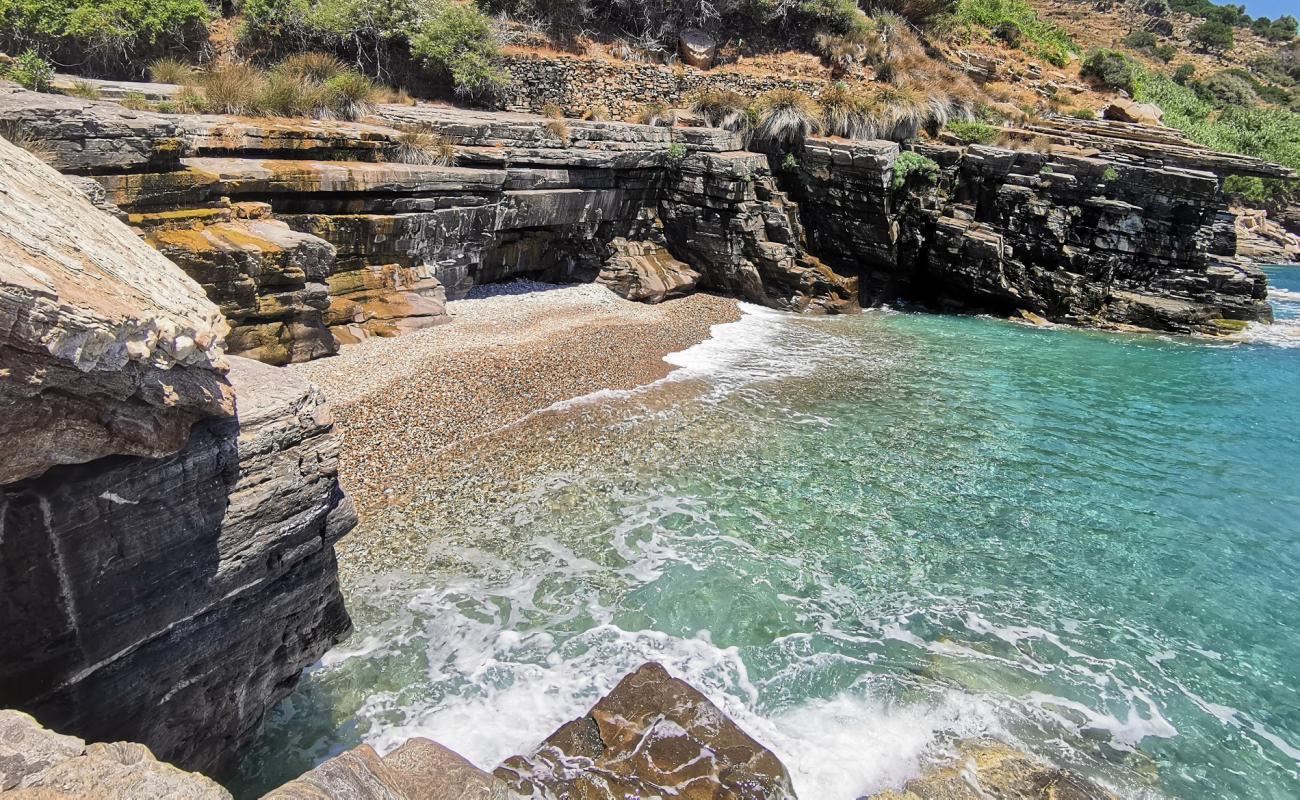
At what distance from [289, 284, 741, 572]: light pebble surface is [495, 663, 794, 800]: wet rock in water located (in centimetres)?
352

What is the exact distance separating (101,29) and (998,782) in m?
23.1

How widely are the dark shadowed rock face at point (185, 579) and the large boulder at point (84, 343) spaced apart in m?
0.22

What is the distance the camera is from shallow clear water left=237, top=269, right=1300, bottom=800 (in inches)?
221

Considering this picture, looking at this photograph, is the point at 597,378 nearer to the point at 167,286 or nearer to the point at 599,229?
the point at 599,229

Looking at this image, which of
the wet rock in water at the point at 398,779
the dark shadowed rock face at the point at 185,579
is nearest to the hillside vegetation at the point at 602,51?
the dark shadowed rock face at the point at 185,579

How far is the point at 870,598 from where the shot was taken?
7293 millimetres

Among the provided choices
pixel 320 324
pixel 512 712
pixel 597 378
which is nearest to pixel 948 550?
pixel 512 712

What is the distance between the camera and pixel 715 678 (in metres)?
6.13

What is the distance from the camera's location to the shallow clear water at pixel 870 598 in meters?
5.62

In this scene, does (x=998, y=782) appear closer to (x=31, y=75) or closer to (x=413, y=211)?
(x=413, y=211)

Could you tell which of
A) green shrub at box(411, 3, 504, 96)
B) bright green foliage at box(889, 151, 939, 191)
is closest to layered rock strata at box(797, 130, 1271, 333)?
bright green foliage at box(889, 151, 939, 191)

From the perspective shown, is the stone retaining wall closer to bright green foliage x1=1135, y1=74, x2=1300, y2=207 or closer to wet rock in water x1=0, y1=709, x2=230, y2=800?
wet rock in water x1=0, y1=709, x2=230, y2=800

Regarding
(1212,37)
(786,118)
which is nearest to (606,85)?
(786,118)

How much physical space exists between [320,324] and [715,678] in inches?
343
